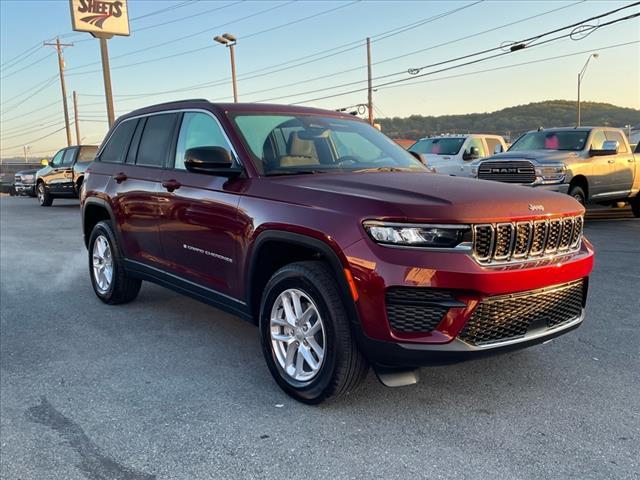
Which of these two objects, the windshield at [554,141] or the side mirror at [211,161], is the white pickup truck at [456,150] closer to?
the windshield at [554,141]

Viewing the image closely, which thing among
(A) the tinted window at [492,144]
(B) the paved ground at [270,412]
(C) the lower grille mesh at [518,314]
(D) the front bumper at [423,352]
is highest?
(A) the tinted window at [492,144]

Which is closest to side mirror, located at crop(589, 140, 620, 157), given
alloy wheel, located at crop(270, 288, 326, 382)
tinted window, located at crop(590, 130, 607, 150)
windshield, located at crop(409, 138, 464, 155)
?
tinted window, located at crop(590, 130, 607, 150)

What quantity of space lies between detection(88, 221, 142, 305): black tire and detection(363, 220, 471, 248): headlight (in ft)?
11.2

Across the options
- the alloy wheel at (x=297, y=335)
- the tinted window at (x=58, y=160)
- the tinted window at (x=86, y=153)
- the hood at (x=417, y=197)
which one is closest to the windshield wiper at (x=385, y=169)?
the hood at (x=417, y=197)

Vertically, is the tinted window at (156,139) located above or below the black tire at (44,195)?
above

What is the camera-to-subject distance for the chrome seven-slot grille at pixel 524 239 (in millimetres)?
2961

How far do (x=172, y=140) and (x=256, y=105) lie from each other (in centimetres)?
81

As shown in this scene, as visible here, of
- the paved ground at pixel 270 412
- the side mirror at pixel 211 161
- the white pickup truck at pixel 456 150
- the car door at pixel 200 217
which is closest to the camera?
the paved ground at pixel 270 412

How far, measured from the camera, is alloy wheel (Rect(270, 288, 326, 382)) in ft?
11.1

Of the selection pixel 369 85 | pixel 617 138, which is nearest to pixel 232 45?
pixel 369 85

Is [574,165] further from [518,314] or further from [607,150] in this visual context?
[518,314]

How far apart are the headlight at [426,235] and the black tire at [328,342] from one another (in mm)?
477

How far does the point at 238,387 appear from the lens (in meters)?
3.70

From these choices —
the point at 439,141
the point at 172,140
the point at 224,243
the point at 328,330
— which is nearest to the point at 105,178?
the point at 172,140
